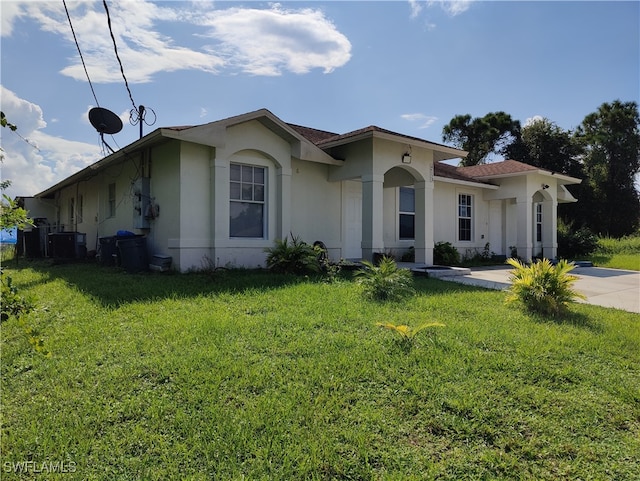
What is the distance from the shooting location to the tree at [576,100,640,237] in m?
27.8

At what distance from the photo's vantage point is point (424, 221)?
449 inches

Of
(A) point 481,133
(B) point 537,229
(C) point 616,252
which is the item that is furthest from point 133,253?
(A) point 481,133

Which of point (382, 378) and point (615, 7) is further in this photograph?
point (615, 7)

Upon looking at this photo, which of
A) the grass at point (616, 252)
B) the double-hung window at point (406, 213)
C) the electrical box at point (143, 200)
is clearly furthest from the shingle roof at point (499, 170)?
the electrical box at point (143, 200)

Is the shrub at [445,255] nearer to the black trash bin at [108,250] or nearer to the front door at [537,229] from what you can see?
the front door at [537,229]

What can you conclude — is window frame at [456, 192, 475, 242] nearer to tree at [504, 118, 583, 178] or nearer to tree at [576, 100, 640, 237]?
tree at [504, 118, 583, 178]

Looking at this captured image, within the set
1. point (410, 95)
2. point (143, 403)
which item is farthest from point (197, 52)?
point (143, 403)

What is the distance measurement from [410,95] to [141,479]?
35.2ft

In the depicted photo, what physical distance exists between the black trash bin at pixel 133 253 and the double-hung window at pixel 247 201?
6.92 feet

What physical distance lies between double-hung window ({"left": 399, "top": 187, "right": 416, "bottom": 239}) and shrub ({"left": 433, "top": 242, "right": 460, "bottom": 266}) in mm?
1000

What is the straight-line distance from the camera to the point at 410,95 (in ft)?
35.9

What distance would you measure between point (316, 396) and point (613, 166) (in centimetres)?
3424

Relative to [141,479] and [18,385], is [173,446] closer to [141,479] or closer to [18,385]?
[141,479]

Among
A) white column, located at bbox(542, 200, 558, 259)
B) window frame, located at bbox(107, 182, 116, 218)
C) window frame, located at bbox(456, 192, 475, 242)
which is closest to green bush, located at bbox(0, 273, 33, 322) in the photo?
window frame, located at bbox(107, 182, 116, 218)
